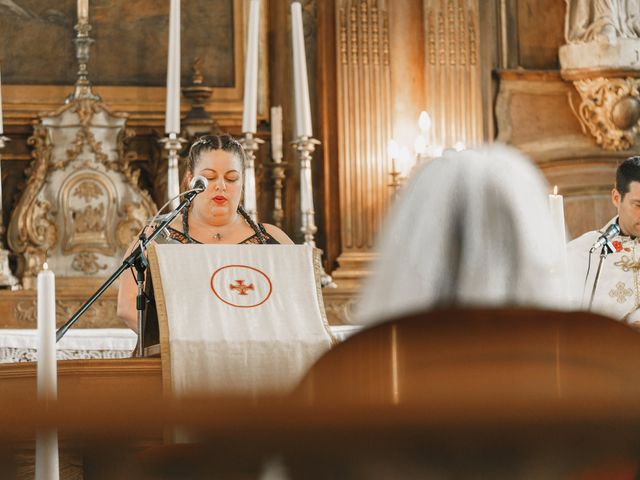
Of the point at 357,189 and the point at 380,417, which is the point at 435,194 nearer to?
the point at 380,417

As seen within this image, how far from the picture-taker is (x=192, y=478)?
1.46 meters

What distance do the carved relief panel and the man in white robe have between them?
2980mm

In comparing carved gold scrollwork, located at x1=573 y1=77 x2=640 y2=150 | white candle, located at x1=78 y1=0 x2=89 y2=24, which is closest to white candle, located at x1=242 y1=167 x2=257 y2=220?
white candle, located at x1=78 y1=0 x2=89 y2=24

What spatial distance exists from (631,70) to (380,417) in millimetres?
6520

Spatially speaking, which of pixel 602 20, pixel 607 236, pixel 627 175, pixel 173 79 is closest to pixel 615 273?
pixel 607 236

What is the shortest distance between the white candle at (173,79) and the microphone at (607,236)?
2242 millimetres

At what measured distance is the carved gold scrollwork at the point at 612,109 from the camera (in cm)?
714

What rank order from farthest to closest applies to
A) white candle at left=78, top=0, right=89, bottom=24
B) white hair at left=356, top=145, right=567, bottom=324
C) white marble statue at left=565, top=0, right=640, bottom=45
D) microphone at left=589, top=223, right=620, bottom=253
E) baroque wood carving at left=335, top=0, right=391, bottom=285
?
white marble statue at left=565, top=0, right=640, bottom=45
baroque wood carving at left=335, top=0, right=391, bottom=285
white candle at left=78, top=0, right=89, bottom=24
microphone at left=589, top=223, right=620, bottom=253
white hair at left=356, top=145, right=567, bottom=324

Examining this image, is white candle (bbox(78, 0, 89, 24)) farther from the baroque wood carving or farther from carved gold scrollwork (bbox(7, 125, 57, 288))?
the baroque wood carving

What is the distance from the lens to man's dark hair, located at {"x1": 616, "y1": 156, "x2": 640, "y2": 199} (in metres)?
4.11

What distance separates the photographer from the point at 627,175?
163 inches

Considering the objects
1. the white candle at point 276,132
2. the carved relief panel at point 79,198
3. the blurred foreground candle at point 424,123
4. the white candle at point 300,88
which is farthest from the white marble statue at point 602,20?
the carved relief panel at point 79,198

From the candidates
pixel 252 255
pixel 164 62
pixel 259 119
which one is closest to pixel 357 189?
pixel 259 119

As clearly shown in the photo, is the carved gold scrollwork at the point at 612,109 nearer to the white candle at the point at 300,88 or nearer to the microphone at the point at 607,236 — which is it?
the white candle at the point at 300,88
